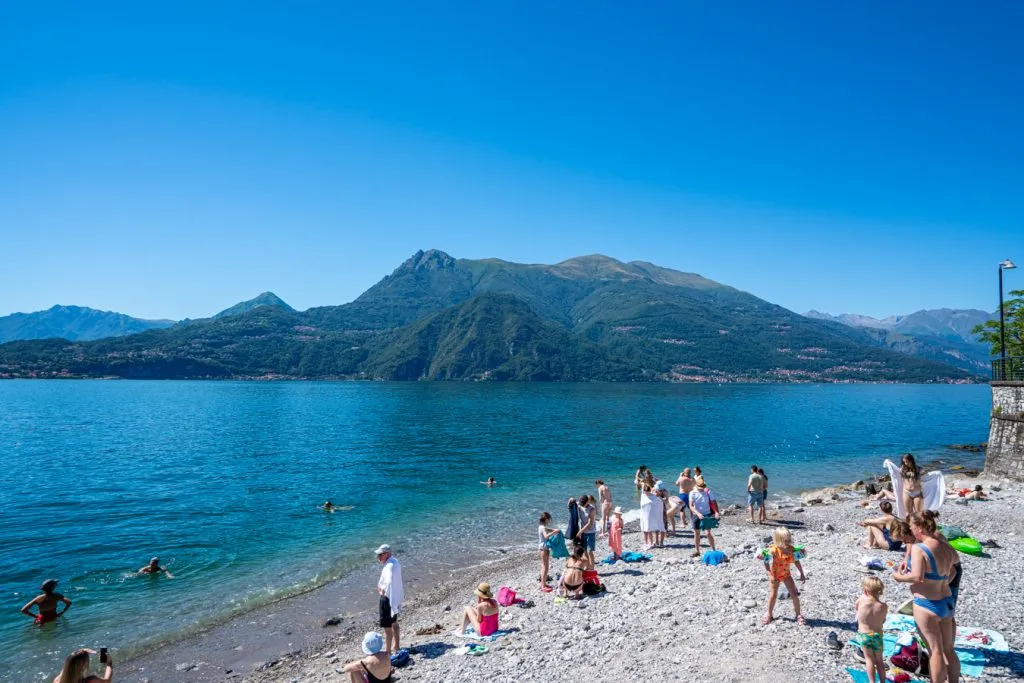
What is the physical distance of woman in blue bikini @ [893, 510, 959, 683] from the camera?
7.91 meters

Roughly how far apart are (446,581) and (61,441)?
60.7 meters

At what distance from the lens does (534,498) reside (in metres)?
34.3

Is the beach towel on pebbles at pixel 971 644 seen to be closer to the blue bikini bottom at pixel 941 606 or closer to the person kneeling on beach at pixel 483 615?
the blue bikini bottom at pixel 941 606

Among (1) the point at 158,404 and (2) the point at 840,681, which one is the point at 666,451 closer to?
(2) the point at 840,681

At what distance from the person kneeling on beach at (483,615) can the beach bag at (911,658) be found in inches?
334

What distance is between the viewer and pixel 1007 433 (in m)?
33.4

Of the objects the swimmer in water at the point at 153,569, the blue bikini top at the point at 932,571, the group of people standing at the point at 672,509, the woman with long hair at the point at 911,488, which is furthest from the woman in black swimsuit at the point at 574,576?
the swimmer in water at the point at 153,569

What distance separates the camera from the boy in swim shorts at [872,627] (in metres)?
8.75

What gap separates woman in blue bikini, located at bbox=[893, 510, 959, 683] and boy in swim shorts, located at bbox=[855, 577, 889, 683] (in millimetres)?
711

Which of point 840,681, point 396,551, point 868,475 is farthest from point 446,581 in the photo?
point 868,475

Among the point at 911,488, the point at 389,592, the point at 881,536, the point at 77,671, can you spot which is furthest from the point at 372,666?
the point at 881,536

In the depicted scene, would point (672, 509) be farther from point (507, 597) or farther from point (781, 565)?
point (781, 565)

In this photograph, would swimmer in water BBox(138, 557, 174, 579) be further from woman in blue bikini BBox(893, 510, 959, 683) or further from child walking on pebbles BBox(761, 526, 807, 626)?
woman in blue bikini BBox(893, 510, 959, 683)

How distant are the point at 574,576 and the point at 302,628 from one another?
8310 millimetres
